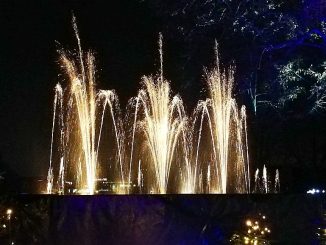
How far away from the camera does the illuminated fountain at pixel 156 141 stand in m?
18.5

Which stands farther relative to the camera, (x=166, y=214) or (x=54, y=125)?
(x=54, y=125)

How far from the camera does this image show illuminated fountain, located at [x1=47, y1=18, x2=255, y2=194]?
1847 centimetres

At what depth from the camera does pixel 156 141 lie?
723 inches

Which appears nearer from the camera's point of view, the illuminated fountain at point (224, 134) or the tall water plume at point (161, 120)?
the tall water plume at point (161, 120)

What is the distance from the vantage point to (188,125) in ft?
75.5

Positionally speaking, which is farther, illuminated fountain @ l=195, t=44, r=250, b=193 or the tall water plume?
illuminated fountain @ l=195, t=44, r=250, b=193

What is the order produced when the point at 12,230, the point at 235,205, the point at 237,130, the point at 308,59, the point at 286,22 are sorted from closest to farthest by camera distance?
the point at 12,230
the point at 235,205
the point at 286,22
the point at 308,59
the point at 237,130

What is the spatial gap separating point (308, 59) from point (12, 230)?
1517 cm

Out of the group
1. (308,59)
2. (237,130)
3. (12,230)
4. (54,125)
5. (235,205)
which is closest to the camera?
(12,230)

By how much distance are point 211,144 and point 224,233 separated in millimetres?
17235

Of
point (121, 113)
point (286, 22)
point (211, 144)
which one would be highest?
point (286, 22)

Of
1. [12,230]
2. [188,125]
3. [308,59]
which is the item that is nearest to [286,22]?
[308,59]

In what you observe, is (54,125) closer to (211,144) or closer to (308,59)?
(211,144)

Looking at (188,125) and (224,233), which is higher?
(188,125)
